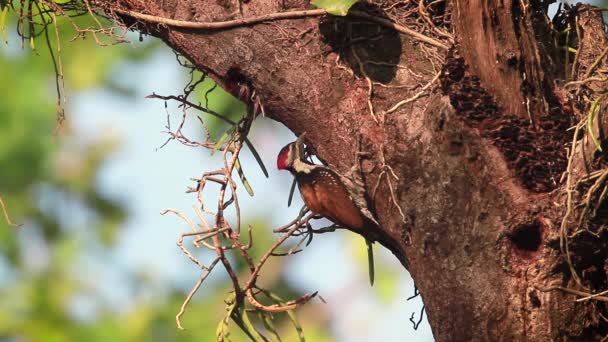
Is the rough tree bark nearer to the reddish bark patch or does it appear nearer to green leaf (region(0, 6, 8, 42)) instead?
the reddish bark patch

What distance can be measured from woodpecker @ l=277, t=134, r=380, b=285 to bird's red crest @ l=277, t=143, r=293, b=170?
0.37ft

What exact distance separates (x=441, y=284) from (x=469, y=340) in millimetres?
148

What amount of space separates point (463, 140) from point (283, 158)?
150cm

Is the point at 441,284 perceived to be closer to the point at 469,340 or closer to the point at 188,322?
the point at 469,340

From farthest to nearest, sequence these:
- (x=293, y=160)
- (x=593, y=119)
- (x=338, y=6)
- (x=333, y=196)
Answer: (x=293, y=160) → (x=333, y=196) → (x=338, y=6) → (x=593, y=119)

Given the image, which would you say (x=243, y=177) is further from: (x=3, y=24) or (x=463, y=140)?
(x=463, y=140)

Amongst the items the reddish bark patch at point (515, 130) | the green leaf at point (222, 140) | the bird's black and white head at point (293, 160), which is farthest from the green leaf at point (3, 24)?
the reddish bark patch at point (515, 130)

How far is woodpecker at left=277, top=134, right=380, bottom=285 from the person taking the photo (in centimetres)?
261

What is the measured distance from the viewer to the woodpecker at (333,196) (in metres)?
2.61

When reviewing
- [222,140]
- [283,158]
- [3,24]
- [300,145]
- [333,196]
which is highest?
[3,24]

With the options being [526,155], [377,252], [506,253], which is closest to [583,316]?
[506,253]

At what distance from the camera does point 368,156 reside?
237 cm

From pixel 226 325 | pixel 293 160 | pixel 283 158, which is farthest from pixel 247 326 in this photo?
pixel 283 158

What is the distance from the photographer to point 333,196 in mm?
2814
